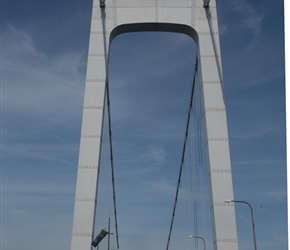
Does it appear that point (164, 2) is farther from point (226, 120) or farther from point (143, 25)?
point (226, 120)

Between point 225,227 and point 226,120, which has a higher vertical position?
point 226,120

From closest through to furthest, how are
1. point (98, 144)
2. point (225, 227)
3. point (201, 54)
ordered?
point (225, 227), point (98, 144), point (201, 54)

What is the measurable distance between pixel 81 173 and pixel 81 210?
1.31 m

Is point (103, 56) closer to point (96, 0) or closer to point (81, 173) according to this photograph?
point (96, 0)

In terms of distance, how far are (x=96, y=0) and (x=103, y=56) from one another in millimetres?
2572

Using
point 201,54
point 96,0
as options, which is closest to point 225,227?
point 201,54

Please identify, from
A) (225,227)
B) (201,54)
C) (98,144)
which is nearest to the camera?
(225,227)

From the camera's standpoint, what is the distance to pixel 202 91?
1612cm

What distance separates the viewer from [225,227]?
14047mm

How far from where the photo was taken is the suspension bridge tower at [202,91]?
46.8ft

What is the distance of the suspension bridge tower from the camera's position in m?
14.2

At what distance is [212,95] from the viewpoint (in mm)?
15781

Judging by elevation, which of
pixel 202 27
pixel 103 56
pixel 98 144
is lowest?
pixel 98 144

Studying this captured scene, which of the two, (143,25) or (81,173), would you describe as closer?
(81,173)
